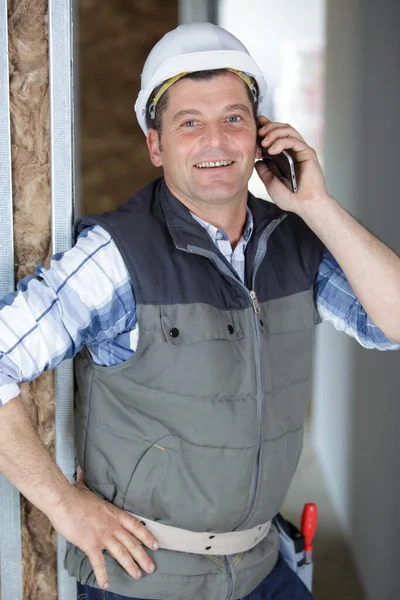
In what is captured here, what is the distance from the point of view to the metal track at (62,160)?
5.22 feet

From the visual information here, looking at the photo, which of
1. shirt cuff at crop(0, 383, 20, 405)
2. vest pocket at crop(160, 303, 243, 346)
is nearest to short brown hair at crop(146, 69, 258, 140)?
vest pocket at crop(160, 303, 243, 346)

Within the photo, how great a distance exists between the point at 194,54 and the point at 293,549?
122cm

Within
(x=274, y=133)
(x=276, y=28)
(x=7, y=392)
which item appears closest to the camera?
(x=7, y=392)

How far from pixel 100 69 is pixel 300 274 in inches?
155

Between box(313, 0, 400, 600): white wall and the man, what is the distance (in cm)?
101

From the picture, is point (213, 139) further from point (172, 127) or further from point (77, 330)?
point (77, 330)

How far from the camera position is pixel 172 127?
1.69 m

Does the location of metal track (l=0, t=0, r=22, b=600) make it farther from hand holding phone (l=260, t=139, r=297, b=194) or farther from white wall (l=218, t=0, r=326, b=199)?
white wall (l=218, t=0, r=326, b=199)

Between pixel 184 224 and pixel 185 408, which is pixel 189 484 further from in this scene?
pixel 184 224

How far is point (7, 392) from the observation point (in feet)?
4.63

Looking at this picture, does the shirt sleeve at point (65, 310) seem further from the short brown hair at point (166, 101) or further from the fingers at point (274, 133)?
the fingers at point (274, 133)

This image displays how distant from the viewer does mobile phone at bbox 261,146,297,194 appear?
1.72m

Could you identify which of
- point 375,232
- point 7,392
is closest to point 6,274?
point 7,392

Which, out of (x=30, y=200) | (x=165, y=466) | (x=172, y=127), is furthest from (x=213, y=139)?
(x=165, y=466)
